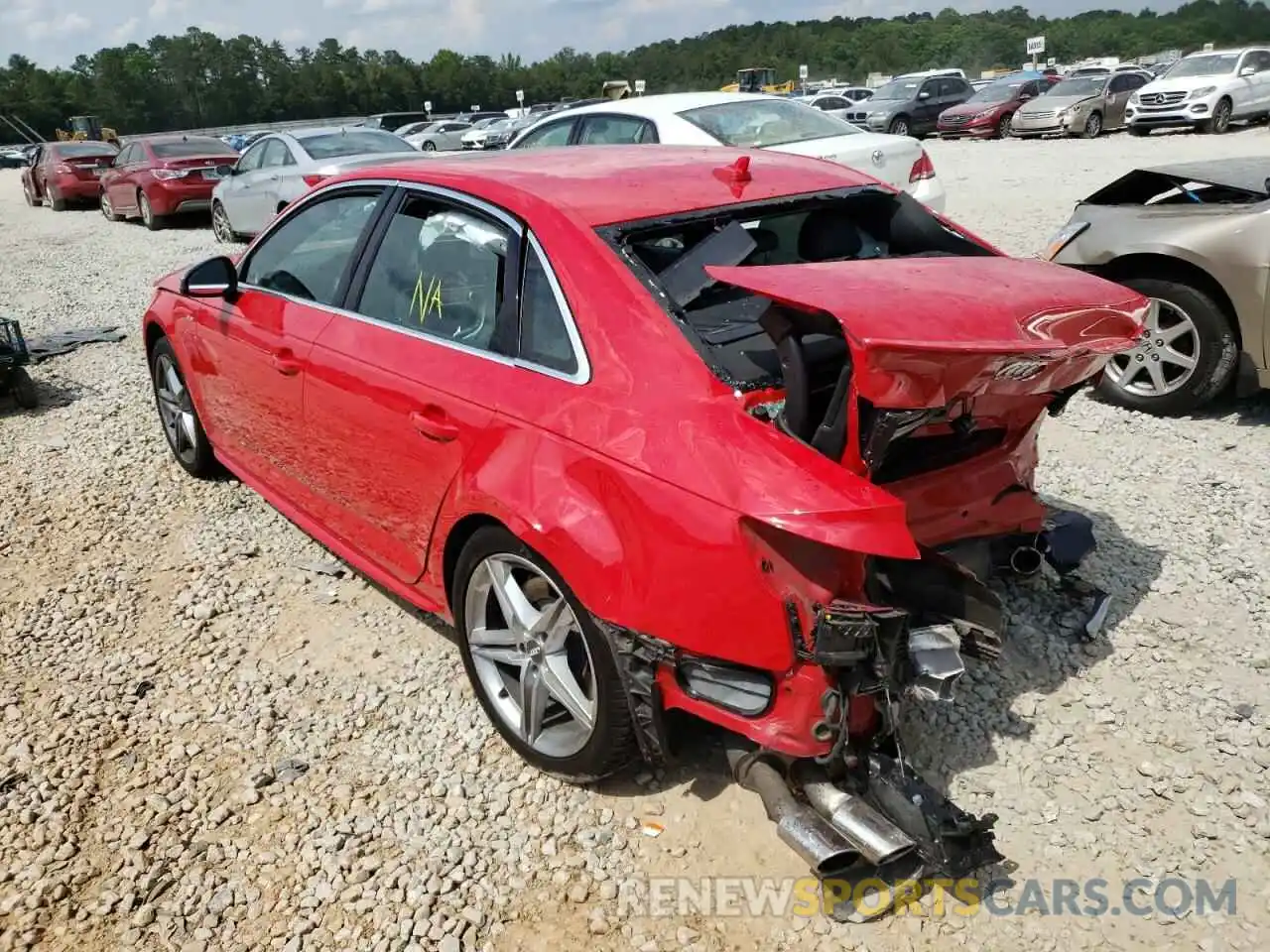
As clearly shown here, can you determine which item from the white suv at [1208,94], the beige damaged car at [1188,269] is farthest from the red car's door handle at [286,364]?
the white suv at [1208,94]

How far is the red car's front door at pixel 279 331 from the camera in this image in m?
3.62

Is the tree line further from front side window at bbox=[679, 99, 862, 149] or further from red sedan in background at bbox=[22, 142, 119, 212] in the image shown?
front side window at bbox=[679, 99, 862, 149]

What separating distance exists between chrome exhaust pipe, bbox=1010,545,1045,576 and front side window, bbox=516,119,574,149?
24.1 feet

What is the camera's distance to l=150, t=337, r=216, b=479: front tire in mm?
5012

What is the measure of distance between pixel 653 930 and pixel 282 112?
94759mm

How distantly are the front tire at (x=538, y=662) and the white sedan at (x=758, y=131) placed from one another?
6.33 meters

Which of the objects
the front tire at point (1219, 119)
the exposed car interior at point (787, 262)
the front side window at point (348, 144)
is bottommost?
the front tire at point (1219, 119)

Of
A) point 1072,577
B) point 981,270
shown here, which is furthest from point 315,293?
point 1072,577

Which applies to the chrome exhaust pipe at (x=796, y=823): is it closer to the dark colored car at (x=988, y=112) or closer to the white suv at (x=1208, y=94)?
the white suv at (x=1208, y=94)

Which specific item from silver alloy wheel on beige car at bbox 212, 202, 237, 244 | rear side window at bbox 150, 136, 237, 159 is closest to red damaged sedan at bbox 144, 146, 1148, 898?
silver alloy wheel on beige car at bbox 212, 202, 237, 244

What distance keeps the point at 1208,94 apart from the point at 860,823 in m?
23.6

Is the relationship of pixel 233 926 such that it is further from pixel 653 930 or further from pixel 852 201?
pixel 852 201

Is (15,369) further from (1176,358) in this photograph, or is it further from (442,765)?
(1176,358)

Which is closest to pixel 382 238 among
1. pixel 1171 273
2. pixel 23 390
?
pixel 1171 273
